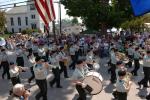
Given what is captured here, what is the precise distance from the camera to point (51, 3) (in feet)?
60.8

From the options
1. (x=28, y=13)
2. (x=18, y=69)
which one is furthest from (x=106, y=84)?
(x=28, y=13)

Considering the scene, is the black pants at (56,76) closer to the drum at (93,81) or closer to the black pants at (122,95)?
the drum at (93,81)

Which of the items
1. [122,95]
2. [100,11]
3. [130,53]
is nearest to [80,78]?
[122,95]

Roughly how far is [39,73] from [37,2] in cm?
673

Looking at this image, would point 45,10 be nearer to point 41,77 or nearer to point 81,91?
point 41,77

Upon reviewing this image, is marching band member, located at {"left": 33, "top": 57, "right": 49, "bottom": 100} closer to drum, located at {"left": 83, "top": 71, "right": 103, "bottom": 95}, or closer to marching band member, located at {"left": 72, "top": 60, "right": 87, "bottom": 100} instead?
marching band member, located at {"left": 72, "top": 60, "right": 87, "bottom": 100}

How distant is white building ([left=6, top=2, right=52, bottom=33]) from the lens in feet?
313

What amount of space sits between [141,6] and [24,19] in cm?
9326

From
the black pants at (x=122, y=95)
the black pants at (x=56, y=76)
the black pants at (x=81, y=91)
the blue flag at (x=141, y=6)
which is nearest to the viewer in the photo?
the blue flag at (x=141, y=6)

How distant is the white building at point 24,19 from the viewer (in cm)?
9538

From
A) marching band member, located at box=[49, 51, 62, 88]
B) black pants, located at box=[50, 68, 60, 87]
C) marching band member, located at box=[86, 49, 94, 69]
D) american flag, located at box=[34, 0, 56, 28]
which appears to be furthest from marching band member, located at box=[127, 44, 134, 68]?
black pants, located at box=[50, 68, 60, 87]

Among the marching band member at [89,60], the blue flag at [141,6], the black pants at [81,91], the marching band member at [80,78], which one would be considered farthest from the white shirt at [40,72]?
the blue flag at [141,6]

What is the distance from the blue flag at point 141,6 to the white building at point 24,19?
87780mm

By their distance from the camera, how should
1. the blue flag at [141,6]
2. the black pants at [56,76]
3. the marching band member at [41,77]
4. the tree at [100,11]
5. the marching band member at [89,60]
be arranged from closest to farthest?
1. the blue flag at [141,6]
2. the marching band member at [41,77]
3. the marching band member at [89,60]
4. the black pants at [56,76]
5. the tree at [100,11]
